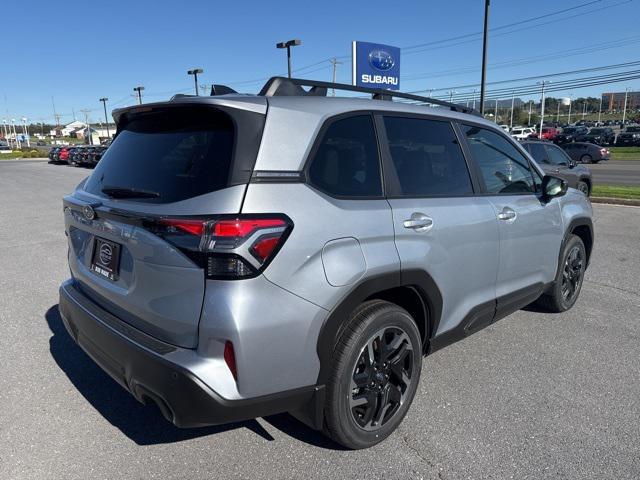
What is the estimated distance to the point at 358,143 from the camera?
269cm

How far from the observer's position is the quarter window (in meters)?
3.55

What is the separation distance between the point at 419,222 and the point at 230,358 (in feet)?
4.34

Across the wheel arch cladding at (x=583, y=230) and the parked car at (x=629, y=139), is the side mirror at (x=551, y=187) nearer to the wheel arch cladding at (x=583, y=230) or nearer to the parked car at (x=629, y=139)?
the wheel arch cladding at (x=583, y=230)

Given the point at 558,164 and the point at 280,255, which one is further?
A: the point at 558,164

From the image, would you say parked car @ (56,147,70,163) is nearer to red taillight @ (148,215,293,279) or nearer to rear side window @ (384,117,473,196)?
rear side window @ (384,117,473,196)

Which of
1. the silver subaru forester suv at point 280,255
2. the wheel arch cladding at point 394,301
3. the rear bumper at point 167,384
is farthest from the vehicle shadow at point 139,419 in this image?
the wheel arch cladding at point 394,301

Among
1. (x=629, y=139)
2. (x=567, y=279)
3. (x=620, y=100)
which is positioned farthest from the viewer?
(x=620, y=100)

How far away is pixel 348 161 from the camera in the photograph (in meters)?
2.60

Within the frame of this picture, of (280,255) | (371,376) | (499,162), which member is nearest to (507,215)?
(499,162)

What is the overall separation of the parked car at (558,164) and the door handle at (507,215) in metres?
9.73

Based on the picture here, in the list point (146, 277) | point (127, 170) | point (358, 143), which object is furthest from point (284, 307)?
point (127, 170)

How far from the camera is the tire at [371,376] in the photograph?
97.0 inches

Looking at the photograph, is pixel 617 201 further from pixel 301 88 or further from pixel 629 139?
pixel 629 139

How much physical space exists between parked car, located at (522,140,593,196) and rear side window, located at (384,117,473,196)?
10.1 m
